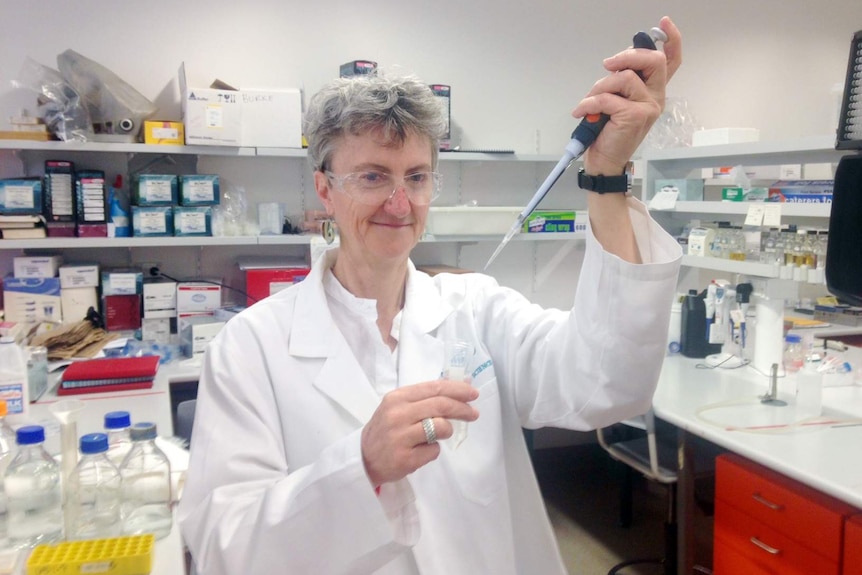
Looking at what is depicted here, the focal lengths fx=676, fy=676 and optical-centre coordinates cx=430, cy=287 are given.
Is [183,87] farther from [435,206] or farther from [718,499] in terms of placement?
[718,499]

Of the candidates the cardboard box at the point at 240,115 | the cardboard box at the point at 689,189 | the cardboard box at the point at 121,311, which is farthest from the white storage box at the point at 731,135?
the cardboard box at the point at 121,311

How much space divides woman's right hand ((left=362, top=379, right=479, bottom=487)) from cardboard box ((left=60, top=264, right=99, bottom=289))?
265 cm

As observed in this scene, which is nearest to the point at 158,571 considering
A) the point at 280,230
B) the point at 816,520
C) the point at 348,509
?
the point at 348,509

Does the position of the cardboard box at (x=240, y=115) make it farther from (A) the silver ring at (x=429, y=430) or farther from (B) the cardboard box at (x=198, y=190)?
(A) the silver ring at (x=429, y=430)

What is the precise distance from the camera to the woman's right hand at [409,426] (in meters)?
0.87

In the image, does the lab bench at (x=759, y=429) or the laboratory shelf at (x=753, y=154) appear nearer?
the lab bench at (x=759, y=429)

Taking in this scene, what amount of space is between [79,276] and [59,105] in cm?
75

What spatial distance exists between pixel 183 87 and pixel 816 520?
2.98 m

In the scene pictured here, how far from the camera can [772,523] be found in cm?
182

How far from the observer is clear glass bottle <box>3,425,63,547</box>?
4.31 feet

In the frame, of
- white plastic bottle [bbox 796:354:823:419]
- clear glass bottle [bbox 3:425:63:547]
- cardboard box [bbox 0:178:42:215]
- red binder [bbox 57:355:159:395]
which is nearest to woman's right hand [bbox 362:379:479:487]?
clear glass bottle [bbox 3:425:63:547]

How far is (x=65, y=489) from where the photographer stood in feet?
4.26

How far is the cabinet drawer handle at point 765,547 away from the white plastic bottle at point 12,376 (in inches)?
83.8

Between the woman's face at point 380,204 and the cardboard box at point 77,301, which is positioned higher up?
the woman's face at point 380,204
